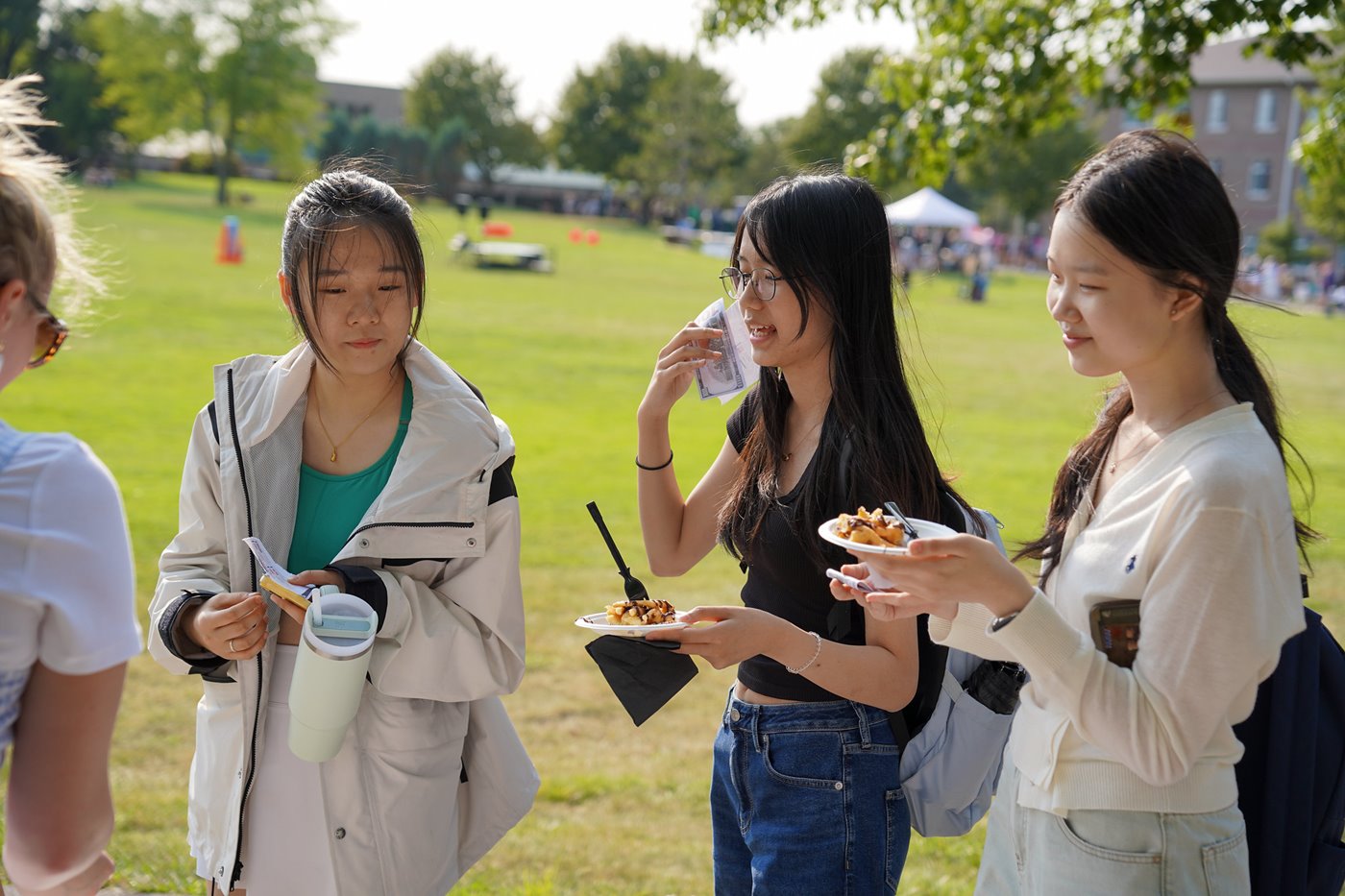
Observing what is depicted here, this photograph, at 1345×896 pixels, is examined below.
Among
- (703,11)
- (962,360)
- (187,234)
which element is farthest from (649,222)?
(703,11)

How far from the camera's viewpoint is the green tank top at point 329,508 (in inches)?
108

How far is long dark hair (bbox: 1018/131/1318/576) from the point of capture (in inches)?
77.5

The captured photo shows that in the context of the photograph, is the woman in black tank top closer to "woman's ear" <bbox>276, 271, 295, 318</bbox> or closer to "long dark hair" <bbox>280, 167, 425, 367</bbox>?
"long dark hair" <bbox>280, 167, 425, 367</bbox>

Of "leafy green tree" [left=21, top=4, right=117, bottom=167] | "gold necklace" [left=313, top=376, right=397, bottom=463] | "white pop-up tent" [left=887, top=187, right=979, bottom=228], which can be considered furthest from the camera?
"leafy green tree" [left=21, top=4, right=117, bottom=167]

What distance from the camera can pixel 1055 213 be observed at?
219 centimetres

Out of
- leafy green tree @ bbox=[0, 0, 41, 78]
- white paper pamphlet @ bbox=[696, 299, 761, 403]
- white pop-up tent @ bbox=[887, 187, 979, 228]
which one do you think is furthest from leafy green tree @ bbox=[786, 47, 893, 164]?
white paper pamphlet @ bbox=[696, 299, 761, 403]

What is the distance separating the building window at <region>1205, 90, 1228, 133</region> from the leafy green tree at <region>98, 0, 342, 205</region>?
5710 centimetres

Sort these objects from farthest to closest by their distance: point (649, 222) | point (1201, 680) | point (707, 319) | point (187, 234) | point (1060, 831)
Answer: point (649, 222) < point (187, 234) < point (707, 319) < point (1060, 831) < point (1201, 680)

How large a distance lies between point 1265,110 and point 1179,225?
277 feet

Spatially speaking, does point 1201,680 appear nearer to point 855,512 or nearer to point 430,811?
point 855,512

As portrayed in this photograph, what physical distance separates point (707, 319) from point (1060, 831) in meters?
1.53

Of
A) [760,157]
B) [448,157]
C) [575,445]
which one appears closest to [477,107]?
[448,157]

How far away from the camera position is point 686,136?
86.9 meters

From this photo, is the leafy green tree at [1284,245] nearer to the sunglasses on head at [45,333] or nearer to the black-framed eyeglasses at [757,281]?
the black-framed eyeglasses at [757,281]
